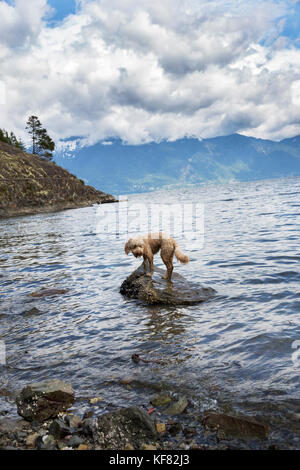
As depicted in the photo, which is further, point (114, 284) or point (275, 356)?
point (114, 284)

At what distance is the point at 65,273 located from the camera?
1391 cm

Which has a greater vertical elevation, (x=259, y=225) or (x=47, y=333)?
(x=259, y=225)

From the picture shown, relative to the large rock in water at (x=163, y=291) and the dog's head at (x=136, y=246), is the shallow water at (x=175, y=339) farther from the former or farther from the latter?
the dog's head at (x=136, y=246)

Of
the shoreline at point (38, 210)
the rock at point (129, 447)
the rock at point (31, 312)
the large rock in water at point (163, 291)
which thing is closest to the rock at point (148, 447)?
the rock at point (129, 447)

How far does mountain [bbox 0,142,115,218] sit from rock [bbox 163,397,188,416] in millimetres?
64610

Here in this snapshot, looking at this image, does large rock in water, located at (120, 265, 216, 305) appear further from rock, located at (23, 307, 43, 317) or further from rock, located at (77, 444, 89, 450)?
rock, located at (77, 444, 89, 450)

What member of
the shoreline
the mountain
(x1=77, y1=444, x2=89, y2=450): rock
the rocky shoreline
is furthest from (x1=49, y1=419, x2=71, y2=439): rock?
the mountain

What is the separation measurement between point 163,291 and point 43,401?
553 centimetres

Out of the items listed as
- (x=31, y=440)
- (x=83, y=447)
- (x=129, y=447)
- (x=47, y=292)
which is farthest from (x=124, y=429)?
(x=47, y=292)

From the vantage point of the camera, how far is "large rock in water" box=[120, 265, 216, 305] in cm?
920
